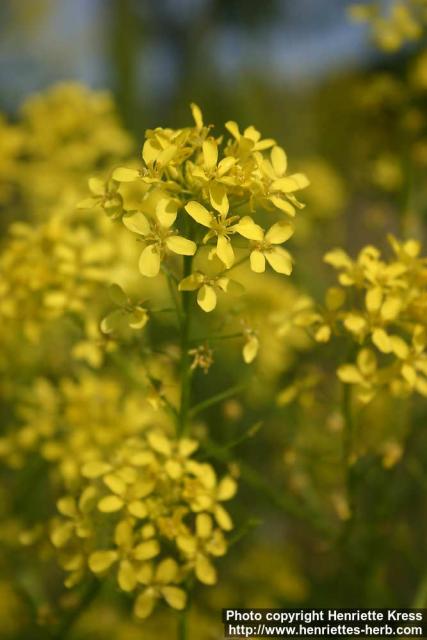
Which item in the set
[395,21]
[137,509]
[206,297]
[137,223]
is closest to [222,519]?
[137,509]

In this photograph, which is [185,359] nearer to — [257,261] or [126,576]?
[257,261]

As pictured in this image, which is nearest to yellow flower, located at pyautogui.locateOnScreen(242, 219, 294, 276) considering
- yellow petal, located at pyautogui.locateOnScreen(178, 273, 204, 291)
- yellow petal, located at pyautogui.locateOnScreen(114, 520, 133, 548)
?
yellow petal, located at pyautogui.locateOnScreen(178, 273, 204, 291)

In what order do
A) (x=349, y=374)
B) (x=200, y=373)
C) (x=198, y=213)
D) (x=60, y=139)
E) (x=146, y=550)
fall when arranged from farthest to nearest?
(x=200, y=373) → (x=60, y=139) → (x=349, y=374) → (x=146, y=550) → (x=198, y=213)

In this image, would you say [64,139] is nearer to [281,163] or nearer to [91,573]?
[281,163]

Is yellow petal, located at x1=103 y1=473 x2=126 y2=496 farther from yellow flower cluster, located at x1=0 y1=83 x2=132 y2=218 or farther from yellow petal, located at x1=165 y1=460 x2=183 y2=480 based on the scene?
yellow flower cluster, located at x1=0 y1=83 x2=132 y2=218

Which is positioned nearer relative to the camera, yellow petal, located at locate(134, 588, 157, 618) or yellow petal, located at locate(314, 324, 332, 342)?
yellow petal, located at locate(134, 588, 157, 618)

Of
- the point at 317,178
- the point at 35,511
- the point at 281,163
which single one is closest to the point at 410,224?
the point at 281,163
